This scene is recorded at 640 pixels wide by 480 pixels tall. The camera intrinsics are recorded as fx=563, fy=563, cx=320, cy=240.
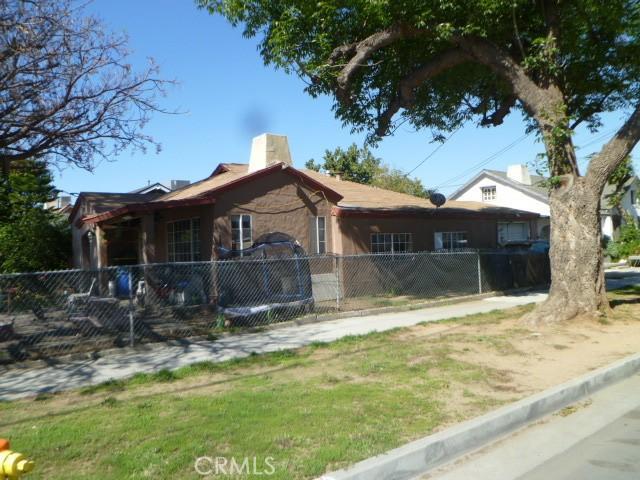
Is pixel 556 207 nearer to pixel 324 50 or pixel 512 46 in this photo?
pixel 512 46

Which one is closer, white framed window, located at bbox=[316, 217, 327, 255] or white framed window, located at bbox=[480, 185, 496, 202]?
white framed window, located at bbox=[316, 217, 327, 255]

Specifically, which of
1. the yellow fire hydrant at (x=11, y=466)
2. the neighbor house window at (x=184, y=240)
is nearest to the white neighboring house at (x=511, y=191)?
the neighbor house window at (x=184, y=240)

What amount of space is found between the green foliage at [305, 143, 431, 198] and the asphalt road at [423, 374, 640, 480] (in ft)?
122

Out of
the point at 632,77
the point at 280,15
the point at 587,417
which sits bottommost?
the point at 587,417

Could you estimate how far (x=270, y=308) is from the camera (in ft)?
39.8

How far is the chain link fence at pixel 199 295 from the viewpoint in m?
9.40

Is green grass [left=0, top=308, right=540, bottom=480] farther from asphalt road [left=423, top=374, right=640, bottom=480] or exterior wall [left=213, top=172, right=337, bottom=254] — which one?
exterior wall [left=213, top=172, right=337, bottom=254]

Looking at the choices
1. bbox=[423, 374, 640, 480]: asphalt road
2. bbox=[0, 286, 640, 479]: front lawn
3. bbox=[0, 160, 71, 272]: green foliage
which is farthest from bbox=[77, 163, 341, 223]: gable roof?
bbox=[423, 374, 640, 480]: asphalt road

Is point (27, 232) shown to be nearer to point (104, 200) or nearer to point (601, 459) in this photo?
point (104, 200)

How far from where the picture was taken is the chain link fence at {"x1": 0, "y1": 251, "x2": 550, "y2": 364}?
9398mm

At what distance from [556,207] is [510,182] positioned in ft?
88.7

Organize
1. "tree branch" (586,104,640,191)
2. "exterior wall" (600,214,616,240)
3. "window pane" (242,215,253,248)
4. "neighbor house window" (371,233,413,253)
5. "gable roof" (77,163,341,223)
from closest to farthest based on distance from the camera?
"tree branch" (586,104,640,191) < "gable roof" (77,163,341,223) < "window pane" (242,215,253,248) < "neighbor house window" (371,233,413,253) < "exterior wall" (600,214,616,240)

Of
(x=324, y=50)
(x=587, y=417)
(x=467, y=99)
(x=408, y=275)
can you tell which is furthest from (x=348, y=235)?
(x=587, y=417)

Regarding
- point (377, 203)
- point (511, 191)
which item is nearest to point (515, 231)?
point (511, 191)
